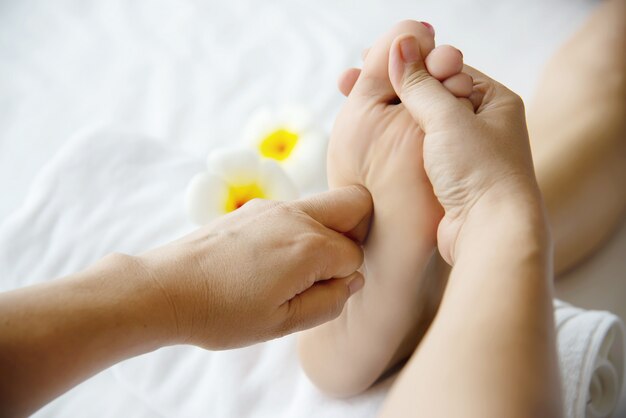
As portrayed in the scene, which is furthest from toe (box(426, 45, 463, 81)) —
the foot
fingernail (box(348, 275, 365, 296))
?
fingernail (box(348, 275, 365, 296))

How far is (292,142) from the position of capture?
Result: 3.57 feet

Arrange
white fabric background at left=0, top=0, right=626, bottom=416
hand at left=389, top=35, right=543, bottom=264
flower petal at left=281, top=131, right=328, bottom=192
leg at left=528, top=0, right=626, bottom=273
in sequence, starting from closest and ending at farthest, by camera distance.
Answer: hand at left=389, top=35, right=543, bottom=264 < leg at left=528, top=0, right=626, bottom=273 < flower petal at left=281, top=131, right=328, bottom=192 < white fabric background at left=0, top=0, right=626, bottom=416

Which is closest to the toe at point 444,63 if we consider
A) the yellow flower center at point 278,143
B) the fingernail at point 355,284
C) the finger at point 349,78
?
the finger at point 349,78

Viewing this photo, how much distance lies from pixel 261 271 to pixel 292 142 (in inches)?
16.8

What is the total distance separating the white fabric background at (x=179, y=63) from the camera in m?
1.17

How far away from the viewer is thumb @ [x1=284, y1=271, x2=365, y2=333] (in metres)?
0.71

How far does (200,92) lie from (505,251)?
0.79 meters

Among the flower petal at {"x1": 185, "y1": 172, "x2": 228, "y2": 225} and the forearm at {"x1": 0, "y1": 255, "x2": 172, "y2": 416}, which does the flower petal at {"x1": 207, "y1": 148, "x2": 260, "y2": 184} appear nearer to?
the flower petal at {"x1": 185, "y1": 172, "x2": 228, "y2": 225}

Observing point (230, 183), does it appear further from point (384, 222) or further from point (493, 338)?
point (493, 338)

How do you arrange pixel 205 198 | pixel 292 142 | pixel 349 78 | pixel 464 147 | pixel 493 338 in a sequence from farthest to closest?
pixel 292 142, pixel 205 198, pixel 349 78, pixel 464 147, pixel 493 338

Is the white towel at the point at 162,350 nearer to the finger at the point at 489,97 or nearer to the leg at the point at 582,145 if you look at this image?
the leg at the point at 582,145

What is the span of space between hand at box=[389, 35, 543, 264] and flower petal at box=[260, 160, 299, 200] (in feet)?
0.92

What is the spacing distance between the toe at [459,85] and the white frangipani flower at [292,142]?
13.3 inches

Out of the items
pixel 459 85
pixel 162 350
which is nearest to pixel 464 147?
pixel 459 85
